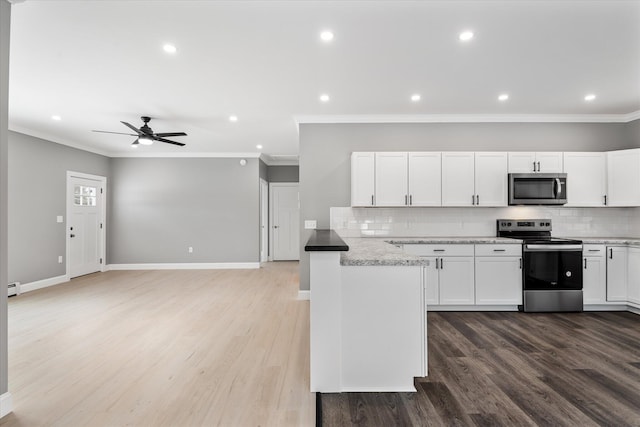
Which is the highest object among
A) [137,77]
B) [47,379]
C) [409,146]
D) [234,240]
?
[137,77]

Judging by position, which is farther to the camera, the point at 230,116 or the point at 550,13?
the point at 230,116

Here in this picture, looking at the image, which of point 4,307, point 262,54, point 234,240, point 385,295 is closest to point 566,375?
point 385,295

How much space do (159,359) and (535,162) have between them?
4.83m

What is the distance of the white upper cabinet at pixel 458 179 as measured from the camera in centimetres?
405

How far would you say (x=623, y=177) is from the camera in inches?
154

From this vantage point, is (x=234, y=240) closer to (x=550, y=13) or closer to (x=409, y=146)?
(x=409, y=146)

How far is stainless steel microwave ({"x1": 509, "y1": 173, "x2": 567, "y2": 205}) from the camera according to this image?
12.9 ft

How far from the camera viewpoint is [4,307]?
6.03 ft

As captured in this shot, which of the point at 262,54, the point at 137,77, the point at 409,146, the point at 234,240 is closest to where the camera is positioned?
the point at 262,54

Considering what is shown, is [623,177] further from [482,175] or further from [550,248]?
[482,175]

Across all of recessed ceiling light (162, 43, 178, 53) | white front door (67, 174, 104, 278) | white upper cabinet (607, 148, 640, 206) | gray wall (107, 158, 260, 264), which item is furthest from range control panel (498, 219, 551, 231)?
white front door (67, 174, 104, 278)

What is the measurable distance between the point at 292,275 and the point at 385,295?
4.12 metres

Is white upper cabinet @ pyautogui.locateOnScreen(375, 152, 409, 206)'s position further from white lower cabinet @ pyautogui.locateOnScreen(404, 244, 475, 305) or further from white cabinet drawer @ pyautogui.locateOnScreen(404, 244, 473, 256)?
white lower cabinet @ pyautogui.locateOnScreen(404, 244, 475, 305)

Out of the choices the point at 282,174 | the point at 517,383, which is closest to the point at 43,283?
the point at 282,174
